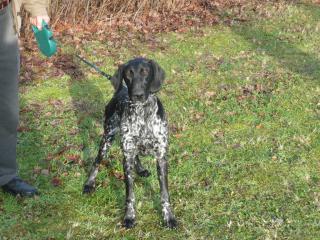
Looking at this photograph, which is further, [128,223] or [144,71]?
[128,223]

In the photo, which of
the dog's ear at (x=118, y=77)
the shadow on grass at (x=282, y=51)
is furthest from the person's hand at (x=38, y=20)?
the shadow on grass at (x=282, y=51)

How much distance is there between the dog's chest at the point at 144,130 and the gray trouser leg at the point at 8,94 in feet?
4.39

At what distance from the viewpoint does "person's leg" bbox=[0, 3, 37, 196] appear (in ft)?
18.1

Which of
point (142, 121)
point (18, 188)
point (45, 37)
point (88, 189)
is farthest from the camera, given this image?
point (88, 189)

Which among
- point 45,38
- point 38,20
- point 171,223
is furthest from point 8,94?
point 171,223

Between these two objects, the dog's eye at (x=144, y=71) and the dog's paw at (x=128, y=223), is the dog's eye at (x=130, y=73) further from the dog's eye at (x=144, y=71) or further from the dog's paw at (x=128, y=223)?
the dog's paw at (x=128, y=223)

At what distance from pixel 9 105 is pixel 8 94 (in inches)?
5.4

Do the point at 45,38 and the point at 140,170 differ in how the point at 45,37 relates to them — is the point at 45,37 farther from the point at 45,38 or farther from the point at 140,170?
the point at 140,170

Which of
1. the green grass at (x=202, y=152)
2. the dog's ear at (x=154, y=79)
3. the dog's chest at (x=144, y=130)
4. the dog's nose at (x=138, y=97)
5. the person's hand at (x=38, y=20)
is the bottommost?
the green grass at (x=202, y=152)

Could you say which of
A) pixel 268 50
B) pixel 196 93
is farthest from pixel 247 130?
pixel 268 50

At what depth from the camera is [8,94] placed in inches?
226

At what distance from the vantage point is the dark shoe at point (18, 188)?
624cm

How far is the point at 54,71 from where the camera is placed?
36.1 ft

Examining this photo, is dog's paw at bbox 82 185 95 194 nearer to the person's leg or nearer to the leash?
the person's leg
